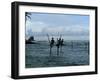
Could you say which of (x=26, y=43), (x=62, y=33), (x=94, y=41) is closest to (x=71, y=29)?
(x=62, y=33)

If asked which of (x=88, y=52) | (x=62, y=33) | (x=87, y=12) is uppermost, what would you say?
(x=87, y=12)

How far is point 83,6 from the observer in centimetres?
155

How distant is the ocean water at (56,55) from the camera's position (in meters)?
1.45

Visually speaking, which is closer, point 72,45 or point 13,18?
point 13,18

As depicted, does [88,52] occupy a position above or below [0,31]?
below

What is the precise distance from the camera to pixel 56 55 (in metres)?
1.50

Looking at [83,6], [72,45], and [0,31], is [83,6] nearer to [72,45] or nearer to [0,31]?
[72,45]

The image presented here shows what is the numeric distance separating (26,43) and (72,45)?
0.85ft

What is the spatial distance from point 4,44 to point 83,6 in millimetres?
466

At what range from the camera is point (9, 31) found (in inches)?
56.5

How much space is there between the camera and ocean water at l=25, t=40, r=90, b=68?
4.75 feet

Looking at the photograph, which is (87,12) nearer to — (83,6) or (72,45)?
(83,6)

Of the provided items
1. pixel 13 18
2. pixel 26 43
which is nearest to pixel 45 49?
pixel 26 43

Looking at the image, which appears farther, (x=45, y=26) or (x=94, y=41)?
(x=94, y=41)
